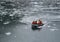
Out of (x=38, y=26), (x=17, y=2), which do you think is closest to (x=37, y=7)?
(x=17, y=2)

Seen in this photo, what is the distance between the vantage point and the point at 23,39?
58.9 inches

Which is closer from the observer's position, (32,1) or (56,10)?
(56,10)

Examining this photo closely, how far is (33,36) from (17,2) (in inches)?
39.2

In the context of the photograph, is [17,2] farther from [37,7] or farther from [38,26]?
[38,26]

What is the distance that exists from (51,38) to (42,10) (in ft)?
2.76

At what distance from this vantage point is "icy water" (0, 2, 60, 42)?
151 centimetres

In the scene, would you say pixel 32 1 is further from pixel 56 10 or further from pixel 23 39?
pixel 23 39

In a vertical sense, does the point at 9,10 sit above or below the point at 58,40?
above

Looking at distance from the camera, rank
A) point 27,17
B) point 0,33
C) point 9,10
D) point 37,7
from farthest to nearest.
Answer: point 37,7, point 9,10, point 27,17, point 0,33

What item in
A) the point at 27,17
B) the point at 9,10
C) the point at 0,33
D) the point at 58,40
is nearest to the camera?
the point at 58,40

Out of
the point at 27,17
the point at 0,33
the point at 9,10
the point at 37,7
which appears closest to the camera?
the point at 0,33

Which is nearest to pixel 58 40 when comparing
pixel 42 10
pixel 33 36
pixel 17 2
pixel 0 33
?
pixel 33 36

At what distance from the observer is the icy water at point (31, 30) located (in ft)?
4.95

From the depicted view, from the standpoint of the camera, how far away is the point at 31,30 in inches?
66.0
